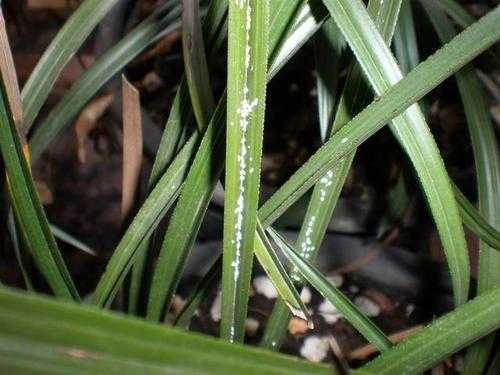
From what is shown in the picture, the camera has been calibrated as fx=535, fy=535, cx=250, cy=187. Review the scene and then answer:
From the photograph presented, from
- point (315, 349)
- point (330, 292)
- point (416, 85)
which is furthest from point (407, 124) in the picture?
point (315, 349)

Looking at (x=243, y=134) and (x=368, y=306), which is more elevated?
(x=243, y=134)

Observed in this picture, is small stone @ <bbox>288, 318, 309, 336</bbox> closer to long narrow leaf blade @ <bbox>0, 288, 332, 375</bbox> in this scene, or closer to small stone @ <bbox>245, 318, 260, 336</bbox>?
small stone @ <bbox>245, 318, 260, 336</bbox>

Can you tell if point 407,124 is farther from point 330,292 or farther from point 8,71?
point 8,71

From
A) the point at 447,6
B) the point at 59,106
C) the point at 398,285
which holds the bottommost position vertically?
the point at 398,285

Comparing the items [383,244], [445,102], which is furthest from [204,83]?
[445,102]

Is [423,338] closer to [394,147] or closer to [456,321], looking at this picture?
[456,321]

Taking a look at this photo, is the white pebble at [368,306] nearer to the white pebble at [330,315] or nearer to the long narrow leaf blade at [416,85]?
the white pebble at [330,315]

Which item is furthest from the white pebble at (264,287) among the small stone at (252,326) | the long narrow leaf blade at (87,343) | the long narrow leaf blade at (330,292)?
the long narrow leaf blade at (87,343)
